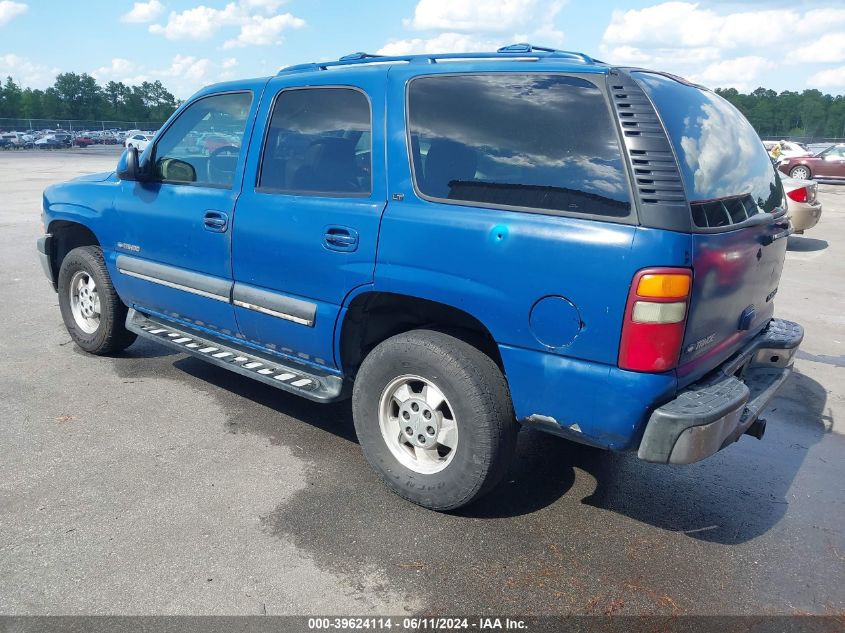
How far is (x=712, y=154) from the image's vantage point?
10.2 feet

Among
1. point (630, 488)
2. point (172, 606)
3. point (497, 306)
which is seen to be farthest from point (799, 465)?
point (172, 606)

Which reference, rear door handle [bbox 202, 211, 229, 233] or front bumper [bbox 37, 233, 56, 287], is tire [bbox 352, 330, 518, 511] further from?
front bumper [bbox 37, 233, 56, 287]

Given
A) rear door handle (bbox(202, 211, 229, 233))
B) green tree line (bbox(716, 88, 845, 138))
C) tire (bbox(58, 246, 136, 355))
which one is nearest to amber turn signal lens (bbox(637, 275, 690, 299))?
rear door handle (bbox(202, 211, 229, 233))

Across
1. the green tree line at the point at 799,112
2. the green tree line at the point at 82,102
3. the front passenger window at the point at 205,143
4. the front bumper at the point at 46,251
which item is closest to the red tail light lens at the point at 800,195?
the front passenger window at the point at 205,143

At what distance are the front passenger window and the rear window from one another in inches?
94.7

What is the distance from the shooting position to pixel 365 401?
356 centimetres

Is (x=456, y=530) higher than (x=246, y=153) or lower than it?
lower

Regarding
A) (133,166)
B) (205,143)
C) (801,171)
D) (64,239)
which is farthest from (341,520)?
(801,171)

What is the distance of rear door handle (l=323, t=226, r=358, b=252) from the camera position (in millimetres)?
3483

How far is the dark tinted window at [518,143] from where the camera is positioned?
113 inches

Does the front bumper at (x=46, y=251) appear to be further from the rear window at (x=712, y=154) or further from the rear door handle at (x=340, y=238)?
the rear window at (x=712, y=154)

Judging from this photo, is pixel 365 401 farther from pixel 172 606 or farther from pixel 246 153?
pixel 246 153

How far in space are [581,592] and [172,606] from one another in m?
1.63

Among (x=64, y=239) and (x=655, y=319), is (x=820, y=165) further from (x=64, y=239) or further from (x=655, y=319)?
(x=655, y=319)
